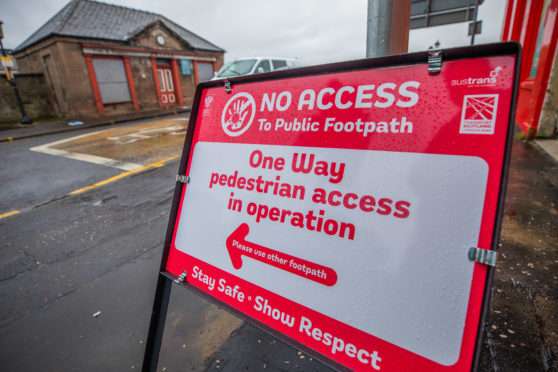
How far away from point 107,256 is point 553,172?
626cm

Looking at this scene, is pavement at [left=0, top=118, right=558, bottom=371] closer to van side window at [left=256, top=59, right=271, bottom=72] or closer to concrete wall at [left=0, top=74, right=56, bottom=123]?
van side window at [left=256, top=59, right=271, bottom=72]

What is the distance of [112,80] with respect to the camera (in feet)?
54.7

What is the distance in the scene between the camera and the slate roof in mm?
15375

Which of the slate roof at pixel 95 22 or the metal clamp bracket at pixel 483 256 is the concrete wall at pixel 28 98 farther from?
the metal clamp bracket at pixel 483 256

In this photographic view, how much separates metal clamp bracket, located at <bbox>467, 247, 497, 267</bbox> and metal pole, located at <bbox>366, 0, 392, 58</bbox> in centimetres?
136

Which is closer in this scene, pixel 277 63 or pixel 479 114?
pixel 479 114

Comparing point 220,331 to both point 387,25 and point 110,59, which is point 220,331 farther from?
point 110,59

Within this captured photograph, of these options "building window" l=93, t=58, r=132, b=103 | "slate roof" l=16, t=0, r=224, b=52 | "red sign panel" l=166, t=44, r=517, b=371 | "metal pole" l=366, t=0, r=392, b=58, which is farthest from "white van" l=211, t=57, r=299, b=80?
"slate roof" l=16, t=0, r=224, b=52

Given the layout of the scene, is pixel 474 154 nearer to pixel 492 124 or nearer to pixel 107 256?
pixel 492 124

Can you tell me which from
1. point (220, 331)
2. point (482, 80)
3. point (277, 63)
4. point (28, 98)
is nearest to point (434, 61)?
point (482, 80)

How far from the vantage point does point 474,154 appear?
0.89 metres

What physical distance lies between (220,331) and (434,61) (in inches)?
81.2

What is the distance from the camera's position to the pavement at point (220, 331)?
67.9 inches

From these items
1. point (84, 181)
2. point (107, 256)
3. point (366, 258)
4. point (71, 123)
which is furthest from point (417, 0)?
point (71, 123)
